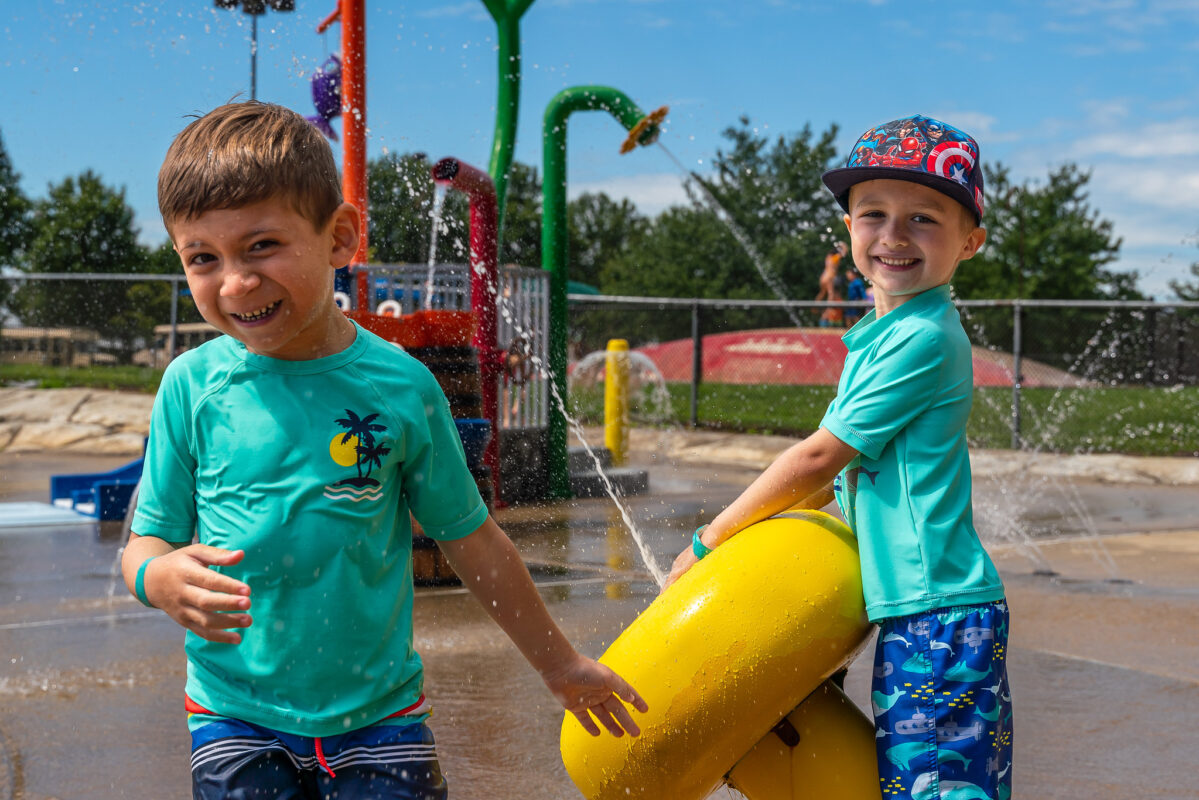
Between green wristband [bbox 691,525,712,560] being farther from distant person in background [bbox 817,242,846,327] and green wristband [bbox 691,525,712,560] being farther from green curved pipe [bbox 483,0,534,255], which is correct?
distant person in background [bbox 817,242,846,327]

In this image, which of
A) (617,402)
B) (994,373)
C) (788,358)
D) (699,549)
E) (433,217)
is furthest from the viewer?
(788,358)

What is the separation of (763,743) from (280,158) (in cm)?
135

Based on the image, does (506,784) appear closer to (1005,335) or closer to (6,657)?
(6,657)

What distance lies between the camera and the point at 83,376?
16266mm

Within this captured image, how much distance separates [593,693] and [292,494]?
1.93 ft

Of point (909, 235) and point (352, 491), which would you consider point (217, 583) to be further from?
point (909, 235)

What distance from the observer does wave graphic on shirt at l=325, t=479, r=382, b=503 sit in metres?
1.68

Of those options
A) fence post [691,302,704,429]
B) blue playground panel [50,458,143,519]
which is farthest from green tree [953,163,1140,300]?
blue playground panel [50,458,143,519]

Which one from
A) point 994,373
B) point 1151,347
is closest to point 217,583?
point 1151,347

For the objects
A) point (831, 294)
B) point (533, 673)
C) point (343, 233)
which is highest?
point (831, 294)

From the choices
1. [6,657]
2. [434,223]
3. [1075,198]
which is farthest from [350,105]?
[1075,198]

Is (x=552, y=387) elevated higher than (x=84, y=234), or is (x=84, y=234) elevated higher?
(x=84, y=234)

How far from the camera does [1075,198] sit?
120 feet

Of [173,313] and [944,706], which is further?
[173,313]
